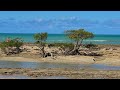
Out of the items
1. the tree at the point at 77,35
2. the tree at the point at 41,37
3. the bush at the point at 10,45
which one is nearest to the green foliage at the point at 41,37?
the tree at the point at 41,37

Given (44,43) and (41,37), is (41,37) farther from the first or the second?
(44,43)

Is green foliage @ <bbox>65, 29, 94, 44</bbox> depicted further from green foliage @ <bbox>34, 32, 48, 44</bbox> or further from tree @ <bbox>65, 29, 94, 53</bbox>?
green foliage @ <bbox>34, 32, 48, 44</bbox>

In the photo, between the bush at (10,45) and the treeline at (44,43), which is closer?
the treeline at (44,43)

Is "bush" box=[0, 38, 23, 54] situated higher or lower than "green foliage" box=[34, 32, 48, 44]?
lower

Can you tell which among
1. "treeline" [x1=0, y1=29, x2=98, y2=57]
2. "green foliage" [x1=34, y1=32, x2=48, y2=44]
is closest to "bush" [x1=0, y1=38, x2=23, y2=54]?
"treeline" [x1=0, y1=29, x2=98, y2=57]

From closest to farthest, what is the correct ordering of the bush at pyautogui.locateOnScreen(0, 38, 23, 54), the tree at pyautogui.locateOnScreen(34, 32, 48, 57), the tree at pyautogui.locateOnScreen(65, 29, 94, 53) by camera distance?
1. the bush at pyautogui.locateOnScreen(0, 38, 23, 54)
2. the tree at pyautogui.locateOnScreen(34, 32, 48, 57)
3. the tree at pyautogui.locateOnScreen(65, 29, 94, 53)

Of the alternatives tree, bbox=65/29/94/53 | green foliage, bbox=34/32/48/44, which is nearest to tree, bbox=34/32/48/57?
green foliage, bbox=34/32/48/44

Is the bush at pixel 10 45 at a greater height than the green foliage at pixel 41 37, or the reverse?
the green foliage at pixel 41 37

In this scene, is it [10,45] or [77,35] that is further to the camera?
[77,35]

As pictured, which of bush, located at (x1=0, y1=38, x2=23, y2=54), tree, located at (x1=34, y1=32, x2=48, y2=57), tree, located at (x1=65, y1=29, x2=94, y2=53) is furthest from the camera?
tree, located at (x1=65, y1=29, x2=94, y2=53)

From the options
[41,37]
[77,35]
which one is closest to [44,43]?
[41,37]

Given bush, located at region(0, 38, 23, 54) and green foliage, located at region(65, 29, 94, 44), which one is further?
green foliage, located at region(65, 29, 94, 44)

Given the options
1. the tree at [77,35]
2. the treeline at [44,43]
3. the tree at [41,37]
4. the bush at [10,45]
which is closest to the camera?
the treeline at [44,43]

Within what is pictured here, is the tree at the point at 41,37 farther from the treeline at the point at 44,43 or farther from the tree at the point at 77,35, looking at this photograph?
the tree at the point at 77,35
